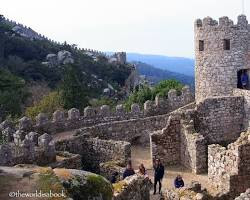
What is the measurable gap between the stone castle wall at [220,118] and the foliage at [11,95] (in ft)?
69.3

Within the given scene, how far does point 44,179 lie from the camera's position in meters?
6.71

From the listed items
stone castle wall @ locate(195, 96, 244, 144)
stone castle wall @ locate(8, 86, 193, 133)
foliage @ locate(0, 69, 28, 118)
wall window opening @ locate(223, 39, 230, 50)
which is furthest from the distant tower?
stone castle wall @ locate(195, 96, 244, 144)

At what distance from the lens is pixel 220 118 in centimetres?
2244

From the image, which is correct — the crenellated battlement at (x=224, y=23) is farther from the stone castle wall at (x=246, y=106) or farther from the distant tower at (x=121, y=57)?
the distant tower at (x=121, y=57)

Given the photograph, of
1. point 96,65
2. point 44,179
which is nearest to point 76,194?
point 44,179

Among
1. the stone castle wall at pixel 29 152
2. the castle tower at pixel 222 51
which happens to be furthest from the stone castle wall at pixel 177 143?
the stone castle wall at pixel 29 152

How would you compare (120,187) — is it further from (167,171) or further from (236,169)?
(167,171)

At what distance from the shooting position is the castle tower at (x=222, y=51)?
23359mm

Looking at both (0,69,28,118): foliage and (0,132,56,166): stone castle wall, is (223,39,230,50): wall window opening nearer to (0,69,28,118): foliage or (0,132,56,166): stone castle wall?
(0,132,56,166): stone castle wall

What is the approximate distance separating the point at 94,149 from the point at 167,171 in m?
3.19

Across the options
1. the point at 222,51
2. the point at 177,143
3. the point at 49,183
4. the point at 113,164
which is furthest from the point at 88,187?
the point at 222,51

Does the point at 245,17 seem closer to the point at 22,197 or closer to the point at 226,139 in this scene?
the point at 226,139

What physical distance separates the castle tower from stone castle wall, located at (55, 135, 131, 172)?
560 centimetres

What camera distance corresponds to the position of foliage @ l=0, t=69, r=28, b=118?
41.9 meters
